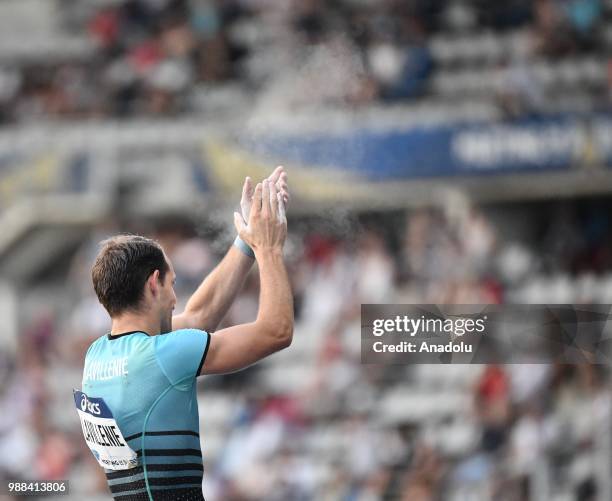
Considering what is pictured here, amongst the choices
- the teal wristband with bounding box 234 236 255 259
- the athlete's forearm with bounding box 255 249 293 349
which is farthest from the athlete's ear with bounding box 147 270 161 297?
the teal wristband with bounding box 234 236 255 259

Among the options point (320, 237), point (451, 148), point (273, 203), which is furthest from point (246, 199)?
point (451, 148)

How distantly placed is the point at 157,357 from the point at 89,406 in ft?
1.14

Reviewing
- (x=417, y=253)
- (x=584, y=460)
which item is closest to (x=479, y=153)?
(x=417, y=253)

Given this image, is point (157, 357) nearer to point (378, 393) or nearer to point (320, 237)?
point (378, 393)

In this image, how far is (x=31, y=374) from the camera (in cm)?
1529

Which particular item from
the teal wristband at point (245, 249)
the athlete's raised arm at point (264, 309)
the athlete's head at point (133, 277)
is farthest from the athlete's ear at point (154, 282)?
the teal wristband at point (245, 249)

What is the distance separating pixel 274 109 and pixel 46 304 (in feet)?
A: 13.0

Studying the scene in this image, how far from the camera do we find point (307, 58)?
16375 mm

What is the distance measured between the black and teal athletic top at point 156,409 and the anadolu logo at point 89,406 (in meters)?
0.04

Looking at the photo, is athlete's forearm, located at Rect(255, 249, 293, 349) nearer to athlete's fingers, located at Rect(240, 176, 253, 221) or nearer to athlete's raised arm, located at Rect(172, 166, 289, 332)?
athlete's fingers, located at Rect(240, 176, 253, 221)

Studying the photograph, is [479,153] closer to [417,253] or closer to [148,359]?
[417,253]

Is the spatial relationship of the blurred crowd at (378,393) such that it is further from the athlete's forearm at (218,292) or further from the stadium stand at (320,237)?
the athlete's forearm at (218,292)

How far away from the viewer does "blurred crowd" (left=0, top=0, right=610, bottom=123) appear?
15.2m

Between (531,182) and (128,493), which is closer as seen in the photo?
(128,493)
